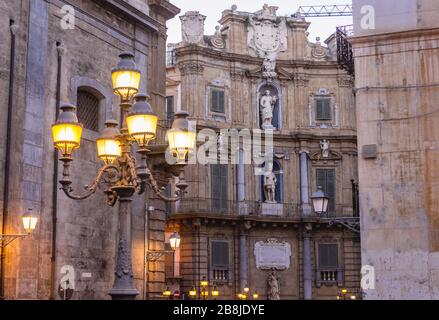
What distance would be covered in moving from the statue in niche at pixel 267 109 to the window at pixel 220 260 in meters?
6.71

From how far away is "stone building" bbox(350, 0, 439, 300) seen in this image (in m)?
15.1

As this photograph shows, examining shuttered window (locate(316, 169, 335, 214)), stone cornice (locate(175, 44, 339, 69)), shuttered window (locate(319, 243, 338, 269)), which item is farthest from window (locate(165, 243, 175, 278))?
stone cornice (locate(175, 44, 339, 69))

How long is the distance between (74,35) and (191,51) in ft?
65.2

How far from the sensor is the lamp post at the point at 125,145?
34.2ft

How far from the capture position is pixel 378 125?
15875 mm

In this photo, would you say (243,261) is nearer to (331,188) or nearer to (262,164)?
(262,164)

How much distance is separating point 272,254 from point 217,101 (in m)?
8.39

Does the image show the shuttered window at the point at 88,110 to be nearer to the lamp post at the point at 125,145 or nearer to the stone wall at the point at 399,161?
the stone wall at the point at 399,161

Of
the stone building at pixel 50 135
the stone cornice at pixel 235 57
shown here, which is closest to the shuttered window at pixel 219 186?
the stone cornice at pixel 235 57

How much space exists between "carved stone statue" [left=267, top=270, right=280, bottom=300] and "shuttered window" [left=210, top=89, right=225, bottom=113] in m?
8.78

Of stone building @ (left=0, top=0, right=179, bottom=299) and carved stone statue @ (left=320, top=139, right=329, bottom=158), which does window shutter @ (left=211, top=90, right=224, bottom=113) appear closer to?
carved stone statue @ (left=320, top=139, right=329, bottom=158)

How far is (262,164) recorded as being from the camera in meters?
40.8

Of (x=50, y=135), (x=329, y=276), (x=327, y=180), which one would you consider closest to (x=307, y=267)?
(x=329, y=276)
